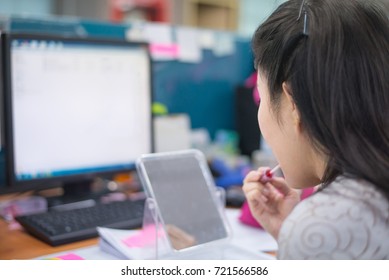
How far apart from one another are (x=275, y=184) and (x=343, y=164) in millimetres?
304

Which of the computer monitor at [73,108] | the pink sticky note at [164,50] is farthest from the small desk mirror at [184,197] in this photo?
the pink sticky note at [164,50]

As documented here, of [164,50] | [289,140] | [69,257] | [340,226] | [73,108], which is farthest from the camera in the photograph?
[164,50]

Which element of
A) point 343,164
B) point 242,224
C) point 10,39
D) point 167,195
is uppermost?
point 10,39

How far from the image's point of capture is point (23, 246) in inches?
31.3

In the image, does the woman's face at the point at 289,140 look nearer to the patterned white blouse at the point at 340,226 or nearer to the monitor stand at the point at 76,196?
the patterned white blouse at the point at 340,226

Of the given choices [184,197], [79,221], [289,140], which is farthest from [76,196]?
[289,140]

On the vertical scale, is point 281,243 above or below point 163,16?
below

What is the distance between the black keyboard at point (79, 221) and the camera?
2.66ft

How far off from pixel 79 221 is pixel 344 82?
560 millimetres

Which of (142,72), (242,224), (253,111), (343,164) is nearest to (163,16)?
(253,111)

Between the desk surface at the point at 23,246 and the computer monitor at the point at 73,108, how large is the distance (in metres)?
0.11

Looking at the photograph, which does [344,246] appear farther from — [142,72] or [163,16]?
[163,16]

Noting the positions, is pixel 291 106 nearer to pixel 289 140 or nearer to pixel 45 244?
pixel 289 140

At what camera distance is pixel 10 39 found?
894 millimetres
